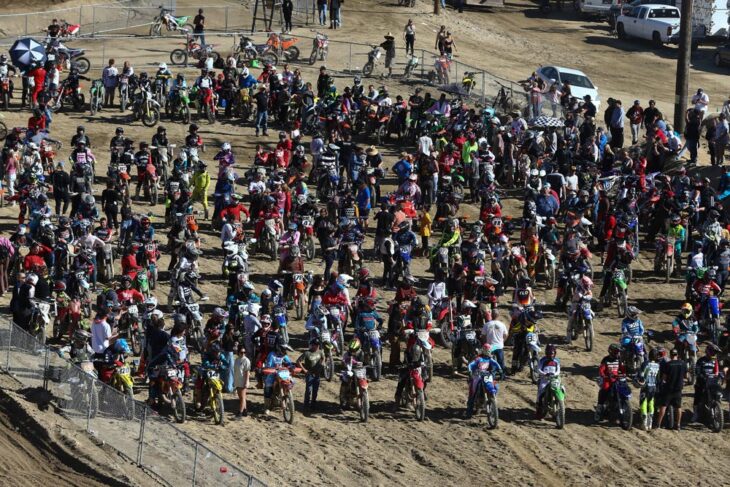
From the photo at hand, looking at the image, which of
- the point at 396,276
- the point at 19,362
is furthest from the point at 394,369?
the point at 19,362

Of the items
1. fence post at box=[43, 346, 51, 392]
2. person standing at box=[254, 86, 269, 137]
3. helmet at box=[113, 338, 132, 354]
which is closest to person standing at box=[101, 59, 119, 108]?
person standing at box=[254, 86, 269, 137]

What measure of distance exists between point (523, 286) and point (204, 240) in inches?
362

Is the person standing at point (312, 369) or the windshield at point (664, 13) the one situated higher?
the windshield at point (664, 13)

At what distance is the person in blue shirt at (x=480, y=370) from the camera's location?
2411 centimetres

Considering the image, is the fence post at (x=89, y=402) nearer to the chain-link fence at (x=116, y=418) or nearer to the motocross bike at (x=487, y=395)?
the chain-link fence at (x=116, y=418)

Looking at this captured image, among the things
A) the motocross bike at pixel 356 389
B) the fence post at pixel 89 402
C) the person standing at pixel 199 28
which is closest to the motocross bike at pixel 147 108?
the person standing at pixel 199 28

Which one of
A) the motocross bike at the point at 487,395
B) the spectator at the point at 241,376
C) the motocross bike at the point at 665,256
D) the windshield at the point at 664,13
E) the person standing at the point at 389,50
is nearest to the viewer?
the spectator at the point at 241,376

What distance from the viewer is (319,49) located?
4928cm

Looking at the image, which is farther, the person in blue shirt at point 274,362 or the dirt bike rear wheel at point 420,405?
the dirt bike rear wheel at point 420,405

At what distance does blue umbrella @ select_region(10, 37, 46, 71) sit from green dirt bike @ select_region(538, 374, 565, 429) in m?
22.2

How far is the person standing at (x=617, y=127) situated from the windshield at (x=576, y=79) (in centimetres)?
567

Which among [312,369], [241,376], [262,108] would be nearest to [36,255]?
[241,376]

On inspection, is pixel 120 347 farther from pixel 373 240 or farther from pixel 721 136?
pixel 721 136

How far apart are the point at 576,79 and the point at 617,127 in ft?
20.6
